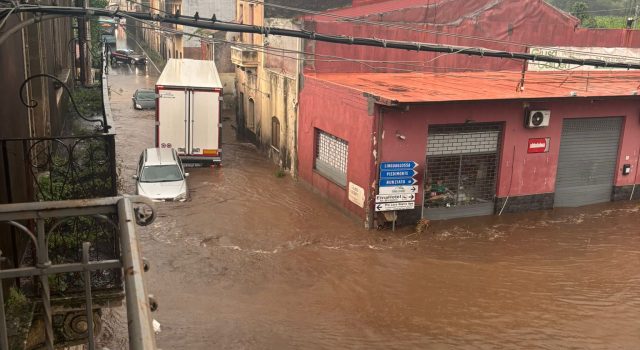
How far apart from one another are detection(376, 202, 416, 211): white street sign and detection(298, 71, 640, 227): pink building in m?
0.22

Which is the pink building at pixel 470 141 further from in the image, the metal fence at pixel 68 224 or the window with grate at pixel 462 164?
the metal fence at pixel 68 224

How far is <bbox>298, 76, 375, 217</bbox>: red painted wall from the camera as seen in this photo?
15.3 metres

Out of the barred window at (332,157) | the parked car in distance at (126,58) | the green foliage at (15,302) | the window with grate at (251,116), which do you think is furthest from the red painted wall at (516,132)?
the parked car in distance at (126,58)

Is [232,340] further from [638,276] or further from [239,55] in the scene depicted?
[239,55]

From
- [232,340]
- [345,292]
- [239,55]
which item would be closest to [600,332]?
[345,292]

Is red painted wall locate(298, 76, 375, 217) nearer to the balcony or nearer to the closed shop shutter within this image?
the balcony

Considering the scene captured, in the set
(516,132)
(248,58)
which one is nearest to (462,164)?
(516,132)

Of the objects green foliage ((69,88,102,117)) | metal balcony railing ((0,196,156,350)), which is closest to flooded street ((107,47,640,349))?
green foliage ((69,88,102,117))

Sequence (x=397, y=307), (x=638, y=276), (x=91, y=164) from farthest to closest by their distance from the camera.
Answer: (x=638, y=276)
(x=397, y=307)
(x=91, y=164)

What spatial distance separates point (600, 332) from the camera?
1046 cm

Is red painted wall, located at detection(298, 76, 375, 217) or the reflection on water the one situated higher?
red painted wall, located at detection(298, 76, 375, 217)

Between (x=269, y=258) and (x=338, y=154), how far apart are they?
4700mm

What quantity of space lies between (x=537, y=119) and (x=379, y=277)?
7.36 meters

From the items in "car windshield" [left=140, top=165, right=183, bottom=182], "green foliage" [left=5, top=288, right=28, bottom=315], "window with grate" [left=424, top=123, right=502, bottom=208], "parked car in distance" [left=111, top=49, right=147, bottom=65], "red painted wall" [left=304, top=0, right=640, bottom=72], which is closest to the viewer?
"green foliage" [left=5, top=288, right=28, bottom=315]
